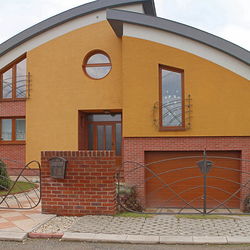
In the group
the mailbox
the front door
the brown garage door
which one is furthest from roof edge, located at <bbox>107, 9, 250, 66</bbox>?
the mailbox

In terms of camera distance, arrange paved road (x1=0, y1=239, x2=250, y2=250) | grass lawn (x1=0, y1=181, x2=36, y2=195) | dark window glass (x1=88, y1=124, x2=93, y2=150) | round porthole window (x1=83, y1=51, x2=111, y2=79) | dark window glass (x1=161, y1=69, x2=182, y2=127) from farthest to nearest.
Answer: dark window glass (x1=88, y1=124, x2=93, y2=150) < round porthole window (x1=83, y1=51, x2=111, y2=79) < dark window glass (x1=161, y1=69, x2=182, y2=127) < grass lawn (x1=0, y1=181, x2=36, y2=195) < paved road (x1=0, y1=239, x2=250, y2=250)

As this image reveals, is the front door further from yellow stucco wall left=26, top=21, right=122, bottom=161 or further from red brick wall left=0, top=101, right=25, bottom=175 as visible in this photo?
red brick wall left=0, top=101, right=25, bottom=175

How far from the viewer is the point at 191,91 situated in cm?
1131

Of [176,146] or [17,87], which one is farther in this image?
[17,87]

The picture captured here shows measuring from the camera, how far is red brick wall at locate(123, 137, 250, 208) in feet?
36.6

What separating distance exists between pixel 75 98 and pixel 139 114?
3.50 m

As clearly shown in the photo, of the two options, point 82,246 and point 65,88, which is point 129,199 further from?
point 65,88

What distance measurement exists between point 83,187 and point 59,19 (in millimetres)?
10052

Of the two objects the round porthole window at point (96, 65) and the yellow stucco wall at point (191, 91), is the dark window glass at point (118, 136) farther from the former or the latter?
the yellow stucco wall at point (191, 91)

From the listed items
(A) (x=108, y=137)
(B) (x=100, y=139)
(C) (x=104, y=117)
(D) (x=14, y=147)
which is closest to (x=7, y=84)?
(D) (x=14, y=147)

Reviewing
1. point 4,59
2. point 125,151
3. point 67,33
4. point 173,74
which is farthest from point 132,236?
point 4,59

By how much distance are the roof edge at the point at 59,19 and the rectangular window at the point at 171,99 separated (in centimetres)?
439

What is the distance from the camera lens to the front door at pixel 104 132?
14190 millimetres

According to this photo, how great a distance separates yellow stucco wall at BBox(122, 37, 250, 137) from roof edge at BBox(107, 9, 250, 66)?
65 centimetres
